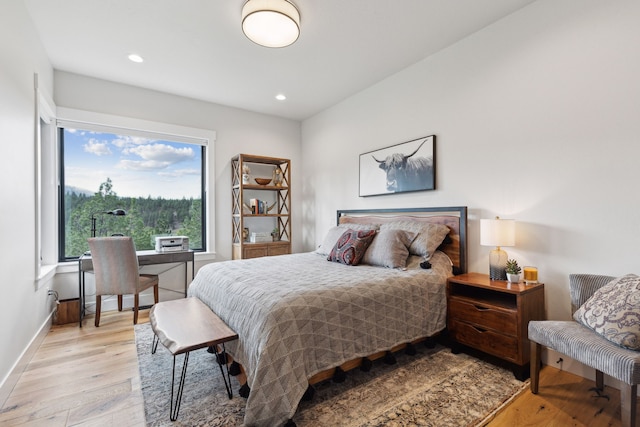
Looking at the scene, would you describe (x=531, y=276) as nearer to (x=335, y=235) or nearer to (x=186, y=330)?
(x=335, y=235)

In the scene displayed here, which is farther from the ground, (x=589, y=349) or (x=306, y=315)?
(x=306, y=315)

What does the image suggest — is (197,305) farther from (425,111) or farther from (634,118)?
(634,118)

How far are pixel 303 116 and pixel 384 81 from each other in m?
1.70

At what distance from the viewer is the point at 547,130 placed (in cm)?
223

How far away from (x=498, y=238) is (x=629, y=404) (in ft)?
3.68

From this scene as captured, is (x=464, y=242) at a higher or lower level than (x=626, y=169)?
lower

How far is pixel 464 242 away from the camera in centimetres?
267

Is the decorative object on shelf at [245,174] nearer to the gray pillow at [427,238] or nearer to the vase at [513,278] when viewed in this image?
the gray pillow at [427,238]

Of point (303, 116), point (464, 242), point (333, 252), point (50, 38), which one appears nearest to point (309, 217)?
point (303, 116)

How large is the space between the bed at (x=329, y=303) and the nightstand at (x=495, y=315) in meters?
0.13

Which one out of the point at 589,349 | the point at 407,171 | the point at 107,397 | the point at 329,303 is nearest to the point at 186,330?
the point at 107,397

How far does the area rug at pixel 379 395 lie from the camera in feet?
5.33

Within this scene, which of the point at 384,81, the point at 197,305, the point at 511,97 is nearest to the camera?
the point at 197,305

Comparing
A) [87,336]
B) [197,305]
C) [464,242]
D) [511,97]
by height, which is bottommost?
[87,336]
